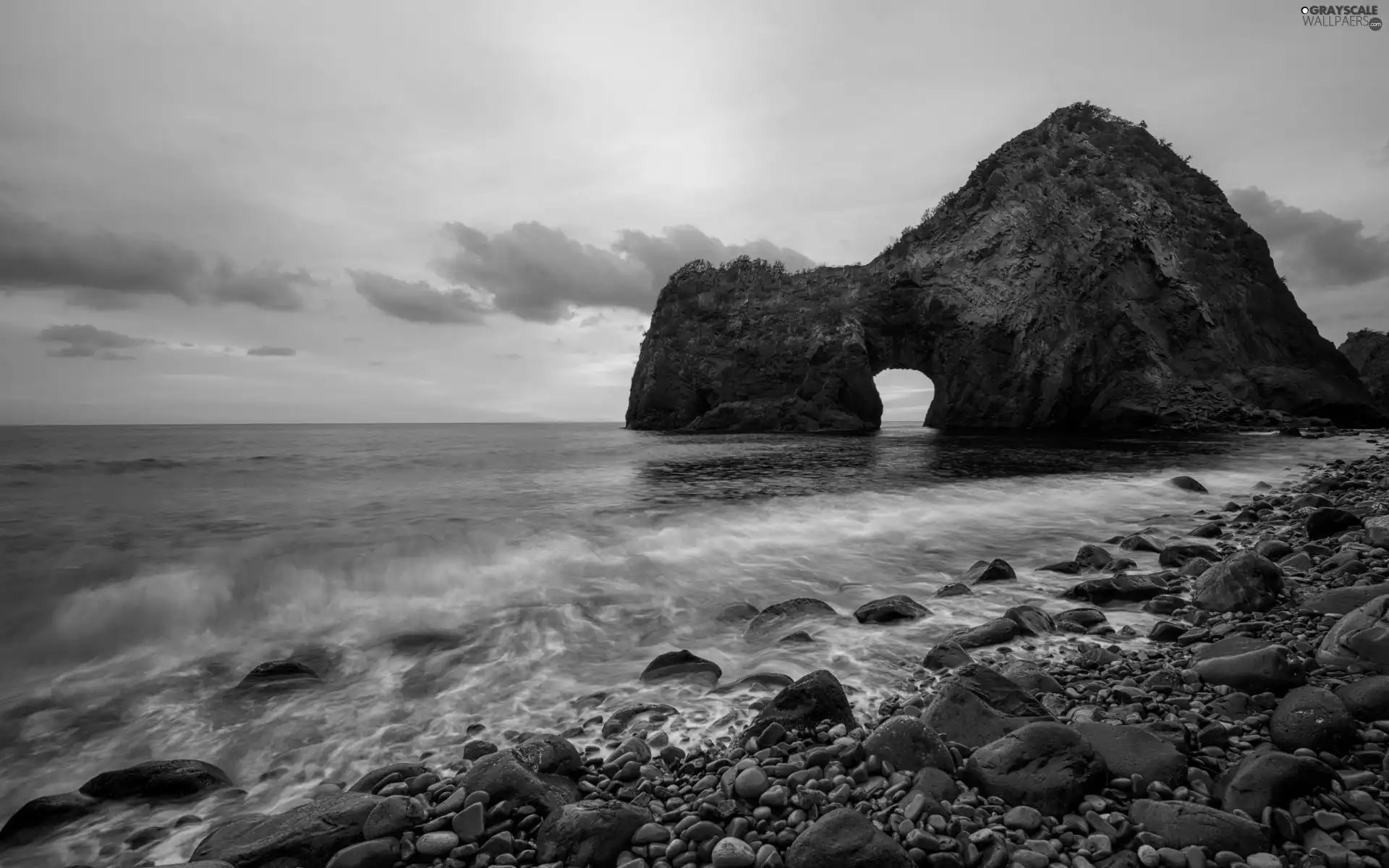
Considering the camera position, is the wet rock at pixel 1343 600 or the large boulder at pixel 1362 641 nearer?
the large boulder at pixel 1362 641

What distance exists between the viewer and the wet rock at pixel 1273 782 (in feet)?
8.78

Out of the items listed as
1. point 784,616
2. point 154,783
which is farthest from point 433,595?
point 784,616

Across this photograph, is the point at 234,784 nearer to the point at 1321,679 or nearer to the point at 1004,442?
the point at 1321,679

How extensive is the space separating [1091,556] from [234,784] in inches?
407

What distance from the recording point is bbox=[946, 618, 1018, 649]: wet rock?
18.4 feet

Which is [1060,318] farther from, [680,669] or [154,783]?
[154,783]

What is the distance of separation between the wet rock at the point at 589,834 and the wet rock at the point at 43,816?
309 cm

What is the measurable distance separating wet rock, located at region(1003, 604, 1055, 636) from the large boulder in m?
1.97

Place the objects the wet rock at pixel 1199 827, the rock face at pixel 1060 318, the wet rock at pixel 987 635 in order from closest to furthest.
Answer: the wet rock at pixel 1199 827 → the wet rock at pixel 987 635 → the rock face at pixel 1060 318

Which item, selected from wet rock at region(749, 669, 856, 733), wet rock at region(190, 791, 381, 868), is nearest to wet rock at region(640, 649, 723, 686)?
wet rock at region(749, 669, 856, 733)

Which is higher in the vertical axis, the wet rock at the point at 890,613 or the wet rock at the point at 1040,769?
the wet rock at the point at 1040,769

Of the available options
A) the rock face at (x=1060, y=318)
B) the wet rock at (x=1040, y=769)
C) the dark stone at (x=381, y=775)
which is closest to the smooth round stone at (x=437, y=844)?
the dark stone at (x=381, y=775)

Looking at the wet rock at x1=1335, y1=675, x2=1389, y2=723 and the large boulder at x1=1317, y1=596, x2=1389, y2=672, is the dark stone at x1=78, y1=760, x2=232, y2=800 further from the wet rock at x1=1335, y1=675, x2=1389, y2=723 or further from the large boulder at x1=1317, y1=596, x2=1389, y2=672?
the large boulder at x1=1317, y1=596, x2=1389, y2=672

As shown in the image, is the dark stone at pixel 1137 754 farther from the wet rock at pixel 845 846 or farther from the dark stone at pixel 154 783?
the dark stone at pixel 154 783
